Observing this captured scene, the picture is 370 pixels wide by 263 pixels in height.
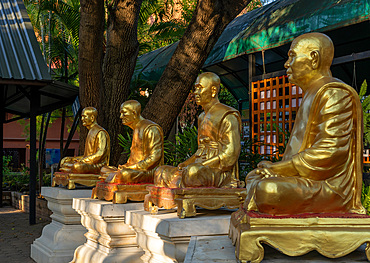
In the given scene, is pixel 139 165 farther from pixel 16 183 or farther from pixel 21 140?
pixel 21 140

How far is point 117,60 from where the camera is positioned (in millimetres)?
7863

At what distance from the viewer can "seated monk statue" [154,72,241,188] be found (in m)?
3.86

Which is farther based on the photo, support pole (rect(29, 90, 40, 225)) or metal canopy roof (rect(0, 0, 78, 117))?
support pole (rect(29, 90, 40, 225))

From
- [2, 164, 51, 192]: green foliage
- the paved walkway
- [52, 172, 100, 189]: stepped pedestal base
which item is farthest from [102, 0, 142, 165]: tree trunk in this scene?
[2, 164, 51, 192]: green foliage

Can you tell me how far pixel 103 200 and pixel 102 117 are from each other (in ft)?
8.78

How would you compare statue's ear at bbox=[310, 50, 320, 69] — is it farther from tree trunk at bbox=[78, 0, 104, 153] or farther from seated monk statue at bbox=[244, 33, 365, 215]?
tree trunk at bbox=[78, 0, 104, 153]

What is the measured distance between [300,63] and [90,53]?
17.2 feet

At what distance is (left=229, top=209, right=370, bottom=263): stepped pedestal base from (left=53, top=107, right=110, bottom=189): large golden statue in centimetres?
395

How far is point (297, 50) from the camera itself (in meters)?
2.69

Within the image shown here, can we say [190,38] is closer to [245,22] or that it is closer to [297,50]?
[245,22]

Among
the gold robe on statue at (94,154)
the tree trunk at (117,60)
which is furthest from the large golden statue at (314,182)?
the tree trunk at (117,60)

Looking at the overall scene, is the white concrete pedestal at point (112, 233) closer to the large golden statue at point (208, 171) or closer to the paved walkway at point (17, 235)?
the large golden statue at point (208, 171)

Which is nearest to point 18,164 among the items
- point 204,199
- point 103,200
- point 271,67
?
point 271,67

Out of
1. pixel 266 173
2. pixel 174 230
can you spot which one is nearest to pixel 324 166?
pixel 266 173
